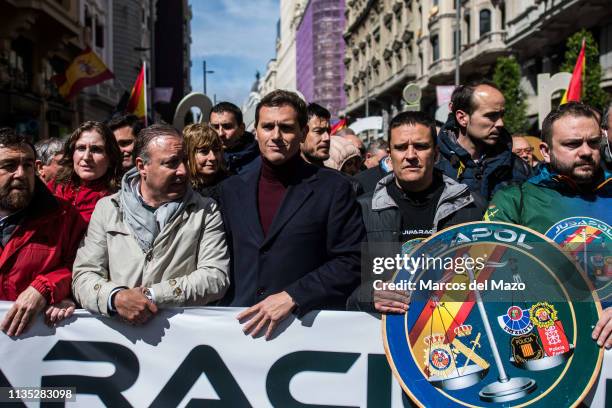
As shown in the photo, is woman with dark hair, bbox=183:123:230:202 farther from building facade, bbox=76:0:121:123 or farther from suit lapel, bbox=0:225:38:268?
building facade, bbox=76:0:121:123

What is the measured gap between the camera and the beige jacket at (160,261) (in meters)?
2.92

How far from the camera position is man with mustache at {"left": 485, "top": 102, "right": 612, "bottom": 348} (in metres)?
2.96

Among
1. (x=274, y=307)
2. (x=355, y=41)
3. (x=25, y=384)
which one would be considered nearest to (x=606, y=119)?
(x=274, y=307)

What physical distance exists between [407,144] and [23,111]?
18803 millimetres

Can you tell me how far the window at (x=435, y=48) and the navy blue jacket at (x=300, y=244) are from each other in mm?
38531

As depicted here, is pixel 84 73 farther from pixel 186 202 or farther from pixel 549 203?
pixel 549 203

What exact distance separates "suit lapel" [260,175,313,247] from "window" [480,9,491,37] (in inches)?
1302

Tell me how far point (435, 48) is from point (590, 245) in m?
39.6

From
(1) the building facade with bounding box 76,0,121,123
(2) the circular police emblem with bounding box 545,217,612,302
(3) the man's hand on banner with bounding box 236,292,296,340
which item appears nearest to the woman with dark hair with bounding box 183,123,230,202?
(3) the man's hand on banner with bounding box 236,292,296,340

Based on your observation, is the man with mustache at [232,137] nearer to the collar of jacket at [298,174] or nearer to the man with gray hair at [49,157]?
the man with gray hair at [49,157]

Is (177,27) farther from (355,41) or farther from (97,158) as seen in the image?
(97,158)

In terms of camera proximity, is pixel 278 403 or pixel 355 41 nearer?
pixel 278 403

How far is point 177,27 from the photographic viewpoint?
2242 inches

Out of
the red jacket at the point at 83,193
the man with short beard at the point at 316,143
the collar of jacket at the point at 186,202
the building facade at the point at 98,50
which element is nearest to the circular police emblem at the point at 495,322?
the collar of jacket at the point at 186,202
